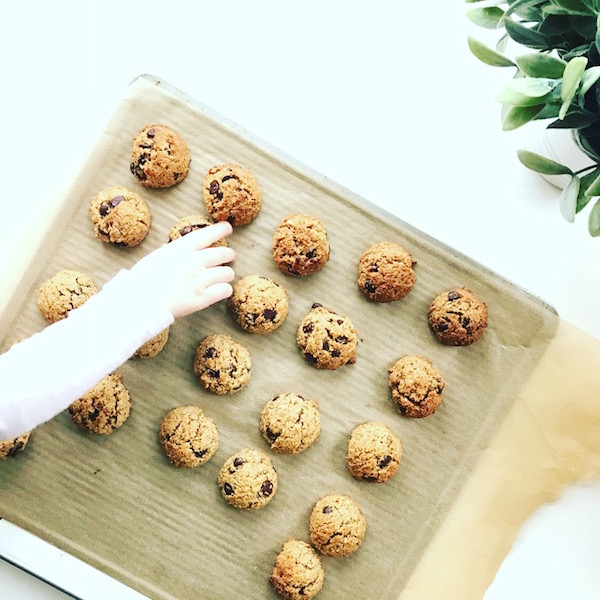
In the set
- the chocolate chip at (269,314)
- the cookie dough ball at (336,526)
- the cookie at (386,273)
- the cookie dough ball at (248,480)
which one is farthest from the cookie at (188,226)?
the cookie dough ball at (336,526)

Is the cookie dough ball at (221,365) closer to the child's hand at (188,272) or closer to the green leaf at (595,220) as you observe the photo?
the child's hand at (188,272)

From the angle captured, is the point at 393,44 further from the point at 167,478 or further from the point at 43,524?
the point at 43,524

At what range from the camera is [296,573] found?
1.18m

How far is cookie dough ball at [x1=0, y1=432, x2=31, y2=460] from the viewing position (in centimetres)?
116

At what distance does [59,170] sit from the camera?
3.96ft

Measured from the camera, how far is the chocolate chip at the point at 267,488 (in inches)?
46.9

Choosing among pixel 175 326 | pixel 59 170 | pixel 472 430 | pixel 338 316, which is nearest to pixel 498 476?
pixel 472 430

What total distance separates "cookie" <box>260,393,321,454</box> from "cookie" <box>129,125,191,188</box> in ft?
1.48

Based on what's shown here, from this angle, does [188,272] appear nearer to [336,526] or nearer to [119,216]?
[119,216]

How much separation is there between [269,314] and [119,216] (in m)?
0.32

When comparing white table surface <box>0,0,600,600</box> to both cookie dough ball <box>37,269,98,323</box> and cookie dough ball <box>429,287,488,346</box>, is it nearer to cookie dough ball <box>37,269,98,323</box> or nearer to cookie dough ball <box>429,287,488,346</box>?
cookie dough ball <box>429,287,488,346</box>

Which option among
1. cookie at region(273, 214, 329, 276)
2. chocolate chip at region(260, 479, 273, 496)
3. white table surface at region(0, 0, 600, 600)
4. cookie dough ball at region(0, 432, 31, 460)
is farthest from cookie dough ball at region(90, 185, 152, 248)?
chocolate chip at region(260, 479, 273, 496)

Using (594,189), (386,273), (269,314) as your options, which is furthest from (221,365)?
(594,189)

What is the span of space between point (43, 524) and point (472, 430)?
0.81 m
